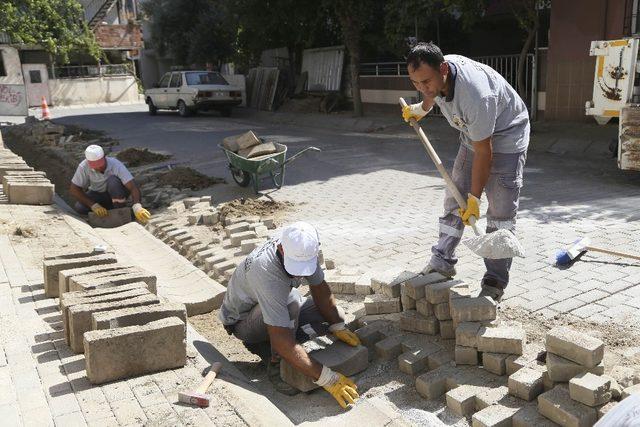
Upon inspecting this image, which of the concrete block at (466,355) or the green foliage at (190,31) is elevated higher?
the green foliage at (190,31)

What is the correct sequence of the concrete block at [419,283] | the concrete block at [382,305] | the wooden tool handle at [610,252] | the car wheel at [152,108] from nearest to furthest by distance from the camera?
1. the concrete block at [419,283]
2. the concrete block at [382,305]
3. the wooden tool handle at [610,252]
4. the car wheel at [152,108]

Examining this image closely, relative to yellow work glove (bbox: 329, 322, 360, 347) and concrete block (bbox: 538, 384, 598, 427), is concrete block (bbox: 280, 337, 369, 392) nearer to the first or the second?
yellow work glove (bbox: 329, 322, 360, 347)

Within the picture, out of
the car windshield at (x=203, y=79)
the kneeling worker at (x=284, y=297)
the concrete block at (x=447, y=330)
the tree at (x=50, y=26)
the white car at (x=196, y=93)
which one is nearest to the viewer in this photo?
the kneeling worker at (x=284, y=297)

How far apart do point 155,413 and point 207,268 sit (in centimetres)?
290

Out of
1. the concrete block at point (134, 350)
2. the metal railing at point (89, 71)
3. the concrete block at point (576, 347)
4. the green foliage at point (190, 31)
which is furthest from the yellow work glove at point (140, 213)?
the metal railing at point (89, 71)

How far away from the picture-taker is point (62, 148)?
13.7 m

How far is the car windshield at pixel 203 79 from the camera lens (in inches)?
801

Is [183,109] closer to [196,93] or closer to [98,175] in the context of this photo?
[196,93]

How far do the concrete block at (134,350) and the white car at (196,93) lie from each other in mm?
17156

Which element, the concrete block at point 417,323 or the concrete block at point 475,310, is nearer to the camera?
the concrete block at point 475,310

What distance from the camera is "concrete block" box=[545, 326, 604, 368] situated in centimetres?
290

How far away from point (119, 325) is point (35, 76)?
1203 inches

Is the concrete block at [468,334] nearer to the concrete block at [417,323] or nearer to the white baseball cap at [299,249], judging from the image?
the concrete block at [417,323]

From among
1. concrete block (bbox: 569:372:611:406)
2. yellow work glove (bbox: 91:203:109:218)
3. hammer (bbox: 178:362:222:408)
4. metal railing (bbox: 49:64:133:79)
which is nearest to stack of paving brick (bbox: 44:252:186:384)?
hammer (bbox: 178:362:222:408)
